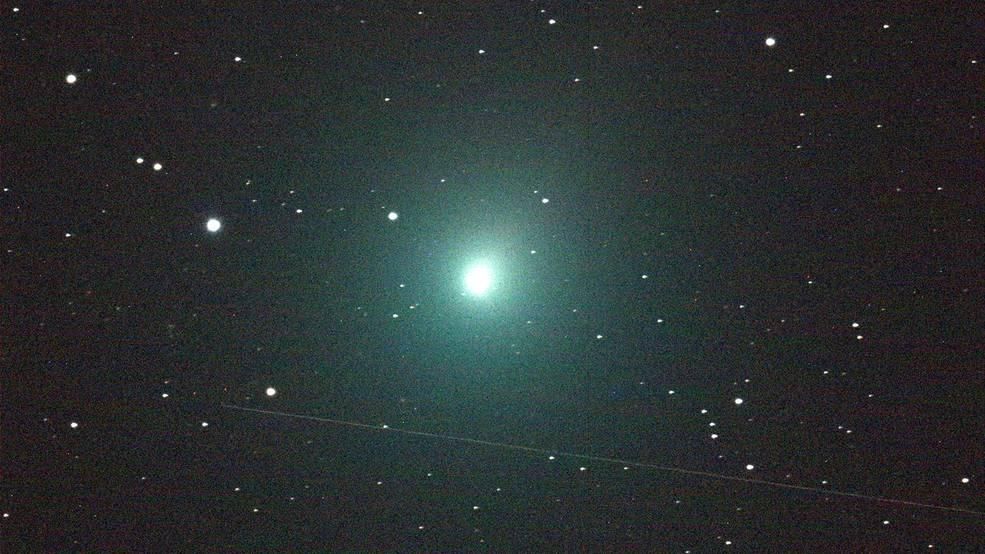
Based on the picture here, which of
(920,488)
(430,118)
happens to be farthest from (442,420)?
(920,488)

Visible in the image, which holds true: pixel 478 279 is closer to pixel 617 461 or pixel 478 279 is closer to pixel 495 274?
pixel 495 274

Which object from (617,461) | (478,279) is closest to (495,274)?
(478,279)

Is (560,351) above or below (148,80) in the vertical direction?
below

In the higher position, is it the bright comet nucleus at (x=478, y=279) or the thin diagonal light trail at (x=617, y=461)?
the bright comet nucleus at (x=478, y=279)

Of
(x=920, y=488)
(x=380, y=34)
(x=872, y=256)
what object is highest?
(x=380, y=34)

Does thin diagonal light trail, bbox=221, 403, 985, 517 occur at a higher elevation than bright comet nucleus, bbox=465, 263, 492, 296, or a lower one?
lower

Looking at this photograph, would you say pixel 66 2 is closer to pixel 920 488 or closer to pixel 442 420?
pixel 442 420
